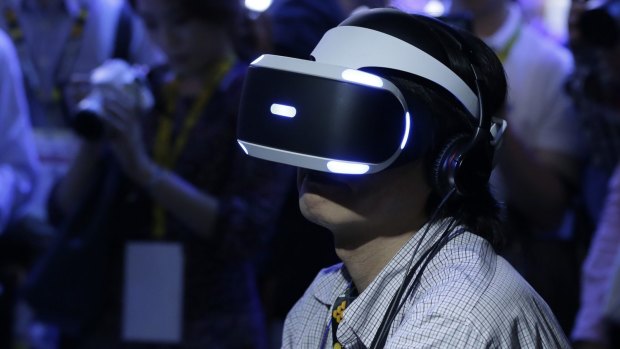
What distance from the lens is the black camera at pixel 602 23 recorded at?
2.78 metres

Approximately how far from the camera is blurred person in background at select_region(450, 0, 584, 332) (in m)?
2.92

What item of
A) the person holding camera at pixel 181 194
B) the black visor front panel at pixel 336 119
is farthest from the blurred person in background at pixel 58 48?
the black visor front panel at pixel 336 119

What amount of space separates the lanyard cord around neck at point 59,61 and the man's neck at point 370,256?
2220 millimetres

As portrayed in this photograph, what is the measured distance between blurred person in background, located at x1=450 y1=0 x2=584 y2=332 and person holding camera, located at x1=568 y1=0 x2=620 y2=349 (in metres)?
0.09

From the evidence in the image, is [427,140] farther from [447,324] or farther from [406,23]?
[447,324]

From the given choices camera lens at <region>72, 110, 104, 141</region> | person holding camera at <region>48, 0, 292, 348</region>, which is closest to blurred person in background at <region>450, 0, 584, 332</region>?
person holding camera at <region>48, 0, 292, 348</region>

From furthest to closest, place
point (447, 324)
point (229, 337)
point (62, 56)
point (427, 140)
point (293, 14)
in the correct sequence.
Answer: point (62, 56)
point (293, 14)
point (229, 337)
point (427, 140)
point (447, 324)

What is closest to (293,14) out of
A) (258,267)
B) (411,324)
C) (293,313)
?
(258,267)

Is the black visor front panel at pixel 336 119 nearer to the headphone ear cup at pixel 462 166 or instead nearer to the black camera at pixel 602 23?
the headphone ear cup at pixel 462 166

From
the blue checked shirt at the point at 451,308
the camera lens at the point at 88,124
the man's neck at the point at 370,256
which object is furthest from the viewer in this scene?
the camera lens at the point at 88,124

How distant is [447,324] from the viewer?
138 cm

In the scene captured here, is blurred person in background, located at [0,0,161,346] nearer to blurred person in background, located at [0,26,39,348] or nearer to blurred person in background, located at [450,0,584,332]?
blurred person in background, located at [0,26,39,348]

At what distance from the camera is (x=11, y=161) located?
3.33 m

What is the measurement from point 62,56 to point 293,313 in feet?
7.08
